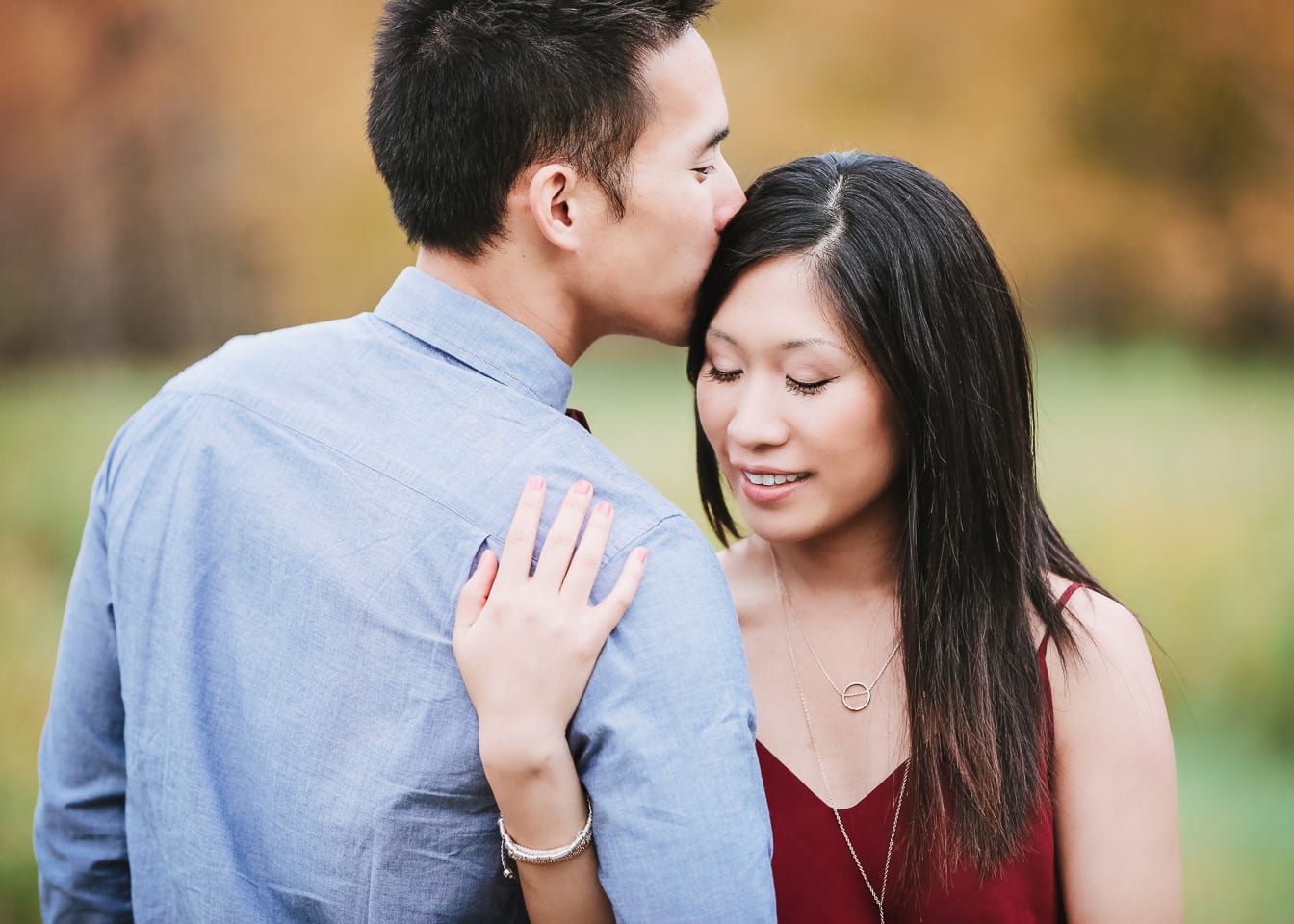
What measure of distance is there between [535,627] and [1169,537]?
265 cm

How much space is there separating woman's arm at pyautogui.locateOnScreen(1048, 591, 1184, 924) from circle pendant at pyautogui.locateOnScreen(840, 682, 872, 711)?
9.3 inches

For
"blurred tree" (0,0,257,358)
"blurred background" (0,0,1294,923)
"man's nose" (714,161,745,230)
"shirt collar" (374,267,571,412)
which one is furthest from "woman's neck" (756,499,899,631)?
A: "blurred tree" (0,0,257,358)

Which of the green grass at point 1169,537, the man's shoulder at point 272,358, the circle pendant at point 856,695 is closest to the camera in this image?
the man's shoulder at point 272,358

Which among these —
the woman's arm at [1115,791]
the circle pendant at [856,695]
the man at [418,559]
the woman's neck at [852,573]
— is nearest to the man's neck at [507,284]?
the man at [418,559]

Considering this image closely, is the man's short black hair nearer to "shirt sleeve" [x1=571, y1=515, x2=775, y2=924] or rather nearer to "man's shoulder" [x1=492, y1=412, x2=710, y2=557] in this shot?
"man's shoulder" [x1=492, y1=412, x2=710, y2=557]

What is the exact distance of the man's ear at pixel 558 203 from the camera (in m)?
1.17

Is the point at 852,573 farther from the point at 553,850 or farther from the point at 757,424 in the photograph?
the point at 553,850

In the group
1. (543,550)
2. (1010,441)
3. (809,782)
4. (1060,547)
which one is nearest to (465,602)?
(543,550)

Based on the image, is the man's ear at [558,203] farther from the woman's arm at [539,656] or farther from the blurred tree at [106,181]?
the blurred tree at [106,181]

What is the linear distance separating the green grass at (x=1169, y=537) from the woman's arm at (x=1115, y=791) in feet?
5.96

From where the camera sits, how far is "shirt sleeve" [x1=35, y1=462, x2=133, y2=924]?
3.97 feet

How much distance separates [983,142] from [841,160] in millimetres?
1821

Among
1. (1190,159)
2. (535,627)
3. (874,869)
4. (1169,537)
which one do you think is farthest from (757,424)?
(1190,159)

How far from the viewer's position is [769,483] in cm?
145
